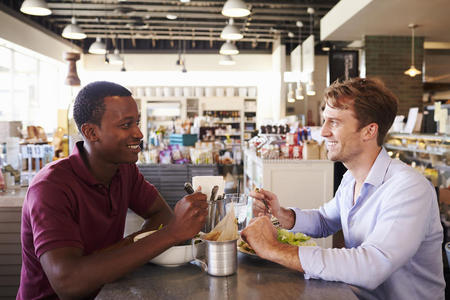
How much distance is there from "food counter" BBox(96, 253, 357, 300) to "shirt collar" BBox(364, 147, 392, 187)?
45 cm

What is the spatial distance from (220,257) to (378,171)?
73 cm

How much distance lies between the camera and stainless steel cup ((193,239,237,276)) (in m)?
1.43

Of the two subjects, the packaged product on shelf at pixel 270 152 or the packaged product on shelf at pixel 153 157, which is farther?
the packaged product on shelf at pixel 153 157

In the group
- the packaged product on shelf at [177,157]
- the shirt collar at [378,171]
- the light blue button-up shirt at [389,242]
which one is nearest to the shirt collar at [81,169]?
the light blue button-up shirt at [389,242]

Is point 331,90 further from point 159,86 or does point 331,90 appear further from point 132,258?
point 159,86

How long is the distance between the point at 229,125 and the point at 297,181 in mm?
8222

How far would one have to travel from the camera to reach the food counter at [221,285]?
131 centimetres

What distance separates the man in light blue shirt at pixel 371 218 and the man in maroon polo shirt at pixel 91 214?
0.37m

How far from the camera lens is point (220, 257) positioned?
1431mm

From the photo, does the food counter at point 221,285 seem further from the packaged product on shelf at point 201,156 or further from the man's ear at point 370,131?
the packaged product on shelf at point 201,156

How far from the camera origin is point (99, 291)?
1389mm

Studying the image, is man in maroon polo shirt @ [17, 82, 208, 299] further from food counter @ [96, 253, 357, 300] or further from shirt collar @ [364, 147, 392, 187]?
shirt collar @ [364, 147, 392, 187]

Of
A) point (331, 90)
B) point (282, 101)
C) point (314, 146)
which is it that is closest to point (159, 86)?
point (282, 101)

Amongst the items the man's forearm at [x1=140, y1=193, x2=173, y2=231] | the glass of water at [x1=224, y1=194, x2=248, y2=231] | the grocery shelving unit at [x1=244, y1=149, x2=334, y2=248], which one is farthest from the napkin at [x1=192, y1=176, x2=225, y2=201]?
the grocery shelving unit at [x1=244, y1=149, x2=334, y2=248]
